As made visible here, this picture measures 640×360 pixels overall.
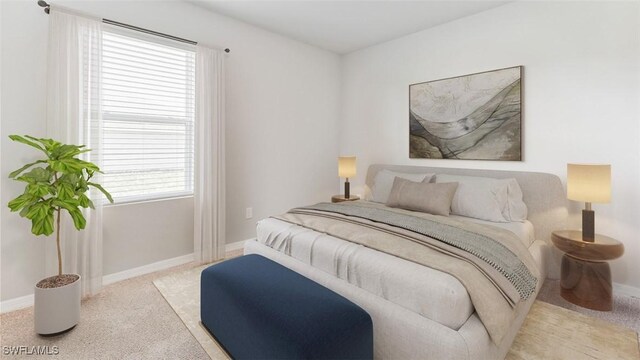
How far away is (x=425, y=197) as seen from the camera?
9.00 ft

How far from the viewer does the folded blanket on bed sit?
1453mm

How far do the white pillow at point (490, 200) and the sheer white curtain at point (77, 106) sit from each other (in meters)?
3.14

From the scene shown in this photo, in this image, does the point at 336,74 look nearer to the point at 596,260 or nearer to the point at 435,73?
the point at 435,73

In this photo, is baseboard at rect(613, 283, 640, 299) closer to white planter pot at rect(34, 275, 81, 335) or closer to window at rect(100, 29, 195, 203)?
window at rect(100, 29, 195, 203)

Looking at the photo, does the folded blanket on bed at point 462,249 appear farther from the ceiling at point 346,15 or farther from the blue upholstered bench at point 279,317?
the ceiling at point 346,15

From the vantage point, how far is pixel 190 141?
10.1 feet

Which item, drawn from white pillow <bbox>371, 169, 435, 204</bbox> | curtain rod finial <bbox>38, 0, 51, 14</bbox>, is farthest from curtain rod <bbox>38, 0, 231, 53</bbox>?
white pillow <bbox>371, 169, 435, 204</bbox>

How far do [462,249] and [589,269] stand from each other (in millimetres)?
1291

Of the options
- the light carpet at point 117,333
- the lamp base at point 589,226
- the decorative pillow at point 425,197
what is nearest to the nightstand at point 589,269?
the lamp base at point 589,226

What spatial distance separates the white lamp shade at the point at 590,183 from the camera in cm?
215

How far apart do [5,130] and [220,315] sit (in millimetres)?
2054

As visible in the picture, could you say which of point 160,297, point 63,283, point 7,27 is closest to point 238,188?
point 160,297

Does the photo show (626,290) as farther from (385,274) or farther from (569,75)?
(385,274)

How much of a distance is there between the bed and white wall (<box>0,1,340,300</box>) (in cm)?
126
